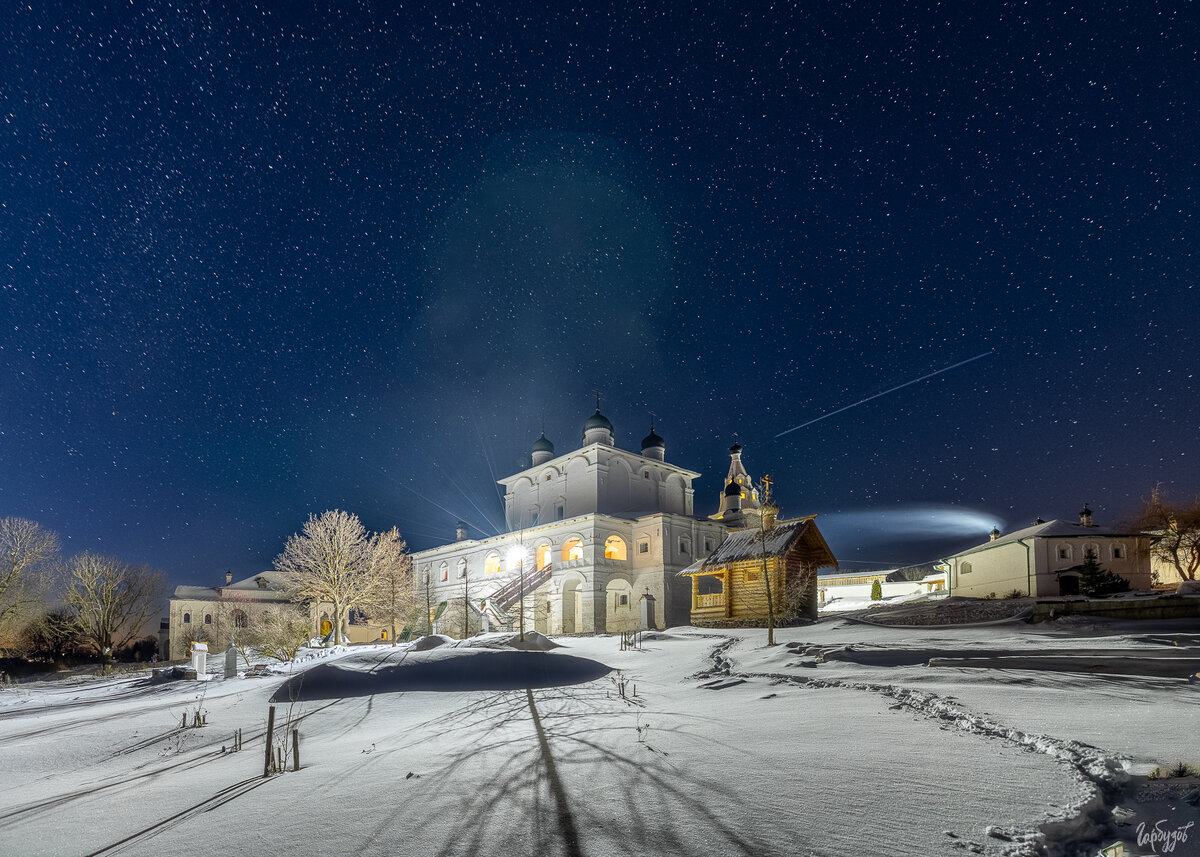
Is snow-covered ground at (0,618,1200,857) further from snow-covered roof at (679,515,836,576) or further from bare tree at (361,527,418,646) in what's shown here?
bare tree at (361,527,418,646)

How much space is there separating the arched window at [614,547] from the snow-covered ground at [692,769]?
28.8 meters

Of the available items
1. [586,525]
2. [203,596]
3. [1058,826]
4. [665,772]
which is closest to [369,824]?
[665,772]

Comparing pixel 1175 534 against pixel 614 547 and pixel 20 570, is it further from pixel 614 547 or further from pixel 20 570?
pixel 20 570

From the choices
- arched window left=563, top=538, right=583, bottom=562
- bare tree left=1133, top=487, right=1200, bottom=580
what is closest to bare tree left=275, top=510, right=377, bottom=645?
arched window left=563, top=538, right=583, bottom=562

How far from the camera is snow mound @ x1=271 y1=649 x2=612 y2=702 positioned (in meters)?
16.5

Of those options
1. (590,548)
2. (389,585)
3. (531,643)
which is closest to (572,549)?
(590,548)

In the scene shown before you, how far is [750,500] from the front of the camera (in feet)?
196

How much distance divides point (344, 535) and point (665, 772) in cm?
3929

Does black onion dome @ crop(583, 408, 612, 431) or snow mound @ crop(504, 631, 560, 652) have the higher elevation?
black onion dome @ crop(583, 408, 612, 431)

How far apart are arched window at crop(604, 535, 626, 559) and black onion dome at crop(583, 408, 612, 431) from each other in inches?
440

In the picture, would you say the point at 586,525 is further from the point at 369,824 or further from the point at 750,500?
the point at 369,824

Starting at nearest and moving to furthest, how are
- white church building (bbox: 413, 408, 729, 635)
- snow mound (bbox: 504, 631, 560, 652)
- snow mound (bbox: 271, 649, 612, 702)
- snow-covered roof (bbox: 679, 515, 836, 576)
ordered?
snow mound (bbox: 271, 649, 612, 702) → snow mound (bbox: 504, 631, 560, 652) → snow-covered roof (bbox: 679, 515, 836, 576) → white church building (bbox: 413, 408, 729, 635)

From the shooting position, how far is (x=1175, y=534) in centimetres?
3497

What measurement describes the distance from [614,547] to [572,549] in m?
3.06
